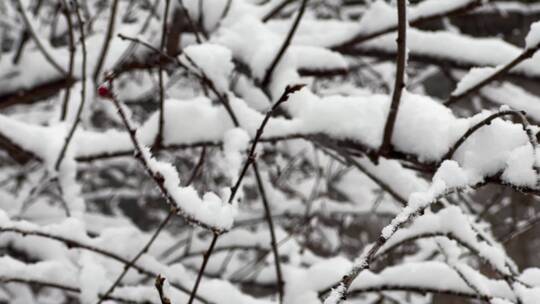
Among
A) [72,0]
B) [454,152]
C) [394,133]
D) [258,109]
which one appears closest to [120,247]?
[258,109]

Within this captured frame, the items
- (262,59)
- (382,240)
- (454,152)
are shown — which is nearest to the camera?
(382,240)

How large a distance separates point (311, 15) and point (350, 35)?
4.82 feet

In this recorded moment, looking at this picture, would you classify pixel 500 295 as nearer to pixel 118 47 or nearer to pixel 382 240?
pixel 382 240

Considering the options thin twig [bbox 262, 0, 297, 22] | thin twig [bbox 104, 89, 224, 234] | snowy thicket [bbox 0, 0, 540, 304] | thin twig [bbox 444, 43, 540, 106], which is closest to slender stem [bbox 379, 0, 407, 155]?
snowy thicket [bbox 0, 0, 540, 304]

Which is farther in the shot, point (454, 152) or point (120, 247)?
point (120, 247)

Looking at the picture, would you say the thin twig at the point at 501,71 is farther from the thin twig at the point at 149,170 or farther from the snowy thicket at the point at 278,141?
the thin twig at the point at 149,170

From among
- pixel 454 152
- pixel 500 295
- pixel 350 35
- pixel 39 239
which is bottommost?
pixel 500 295

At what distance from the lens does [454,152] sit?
1.04m

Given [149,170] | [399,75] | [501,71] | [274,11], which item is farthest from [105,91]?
[274,11]

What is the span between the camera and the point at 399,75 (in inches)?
36.5

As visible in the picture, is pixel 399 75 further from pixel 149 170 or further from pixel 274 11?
pixel 274 11

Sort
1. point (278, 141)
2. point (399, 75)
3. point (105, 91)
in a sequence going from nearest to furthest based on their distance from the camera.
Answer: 1. point (105, 91)
2. point (399, 75)
3. point (278, 141)

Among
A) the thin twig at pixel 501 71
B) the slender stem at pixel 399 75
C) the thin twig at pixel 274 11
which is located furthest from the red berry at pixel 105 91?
the thin twig at pixel 274 11

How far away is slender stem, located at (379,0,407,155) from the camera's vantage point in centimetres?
85
